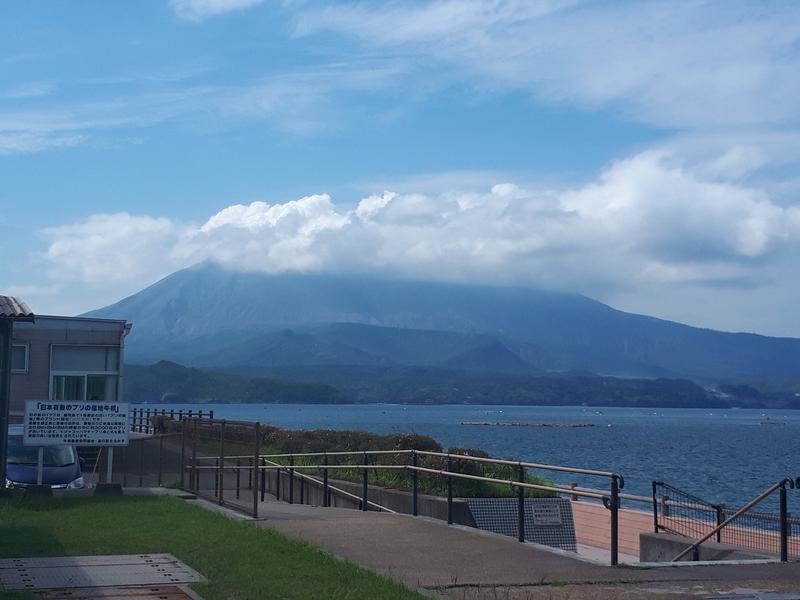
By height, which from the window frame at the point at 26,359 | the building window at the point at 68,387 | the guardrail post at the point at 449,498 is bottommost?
the guardrail post at the point at 449,498

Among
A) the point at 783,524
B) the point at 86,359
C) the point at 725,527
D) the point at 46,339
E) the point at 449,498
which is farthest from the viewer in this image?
the point at 46,339

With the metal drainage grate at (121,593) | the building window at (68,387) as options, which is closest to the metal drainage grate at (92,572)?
the metal drainage grate at (121,593)

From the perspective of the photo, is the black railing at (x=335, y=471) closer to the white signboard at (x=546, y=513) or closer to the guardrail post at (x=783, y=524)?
the white signboard at (x=546, y=513)

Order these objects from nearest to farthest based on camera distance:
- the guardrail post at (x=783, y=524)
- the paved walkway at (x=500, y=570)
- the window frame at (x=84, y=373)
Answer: the paved walkway at (x=500, y=570)
the guardrail post at (x=783, y=524)
the window frame at (x=84, y=373)

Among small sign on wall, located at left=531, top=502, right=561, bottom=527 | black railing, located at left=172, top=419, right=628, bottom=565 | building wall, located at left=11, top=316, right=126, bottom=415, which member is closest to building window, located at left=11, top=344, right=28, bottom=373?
building wall, located at left=11, top=316, right=126, bottom=415

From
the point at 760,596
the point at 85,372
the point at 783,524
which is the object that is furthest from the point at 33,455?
the point at 760,596

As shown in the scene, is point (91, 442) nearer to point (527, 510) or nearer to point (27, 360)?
point (527, 510)

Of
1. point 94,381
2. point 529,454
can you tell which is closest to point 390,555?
point 94,381

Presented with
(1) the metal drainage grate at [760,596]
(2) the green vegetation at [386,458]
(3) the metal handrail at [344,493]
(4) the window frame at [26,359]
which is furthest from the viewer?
(4) the window frame at [26,359]

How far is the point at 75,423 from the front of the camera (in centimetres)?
1867

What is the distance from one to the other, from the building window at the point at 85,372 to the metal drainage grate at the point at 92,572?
19197mm

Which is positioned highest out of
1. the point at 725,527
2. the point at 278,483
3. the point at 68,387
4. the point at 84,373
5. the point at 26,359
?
the point at 26,359

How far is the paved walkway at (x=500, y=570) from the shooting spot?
10328 mm

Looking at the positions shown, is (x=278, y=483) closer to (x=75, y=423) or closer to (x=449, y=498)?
(x=75, y=423)
